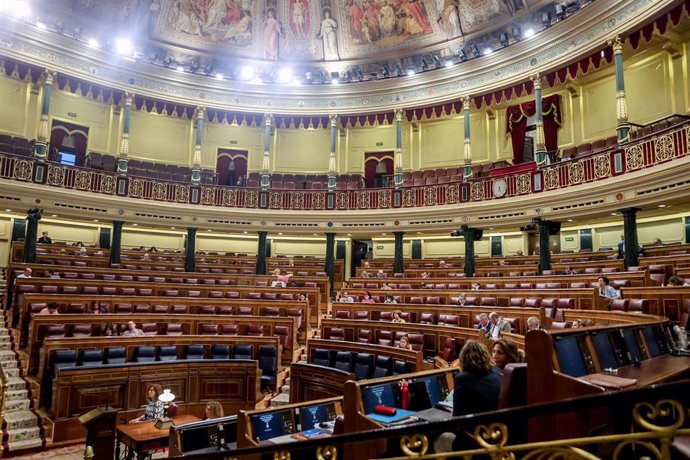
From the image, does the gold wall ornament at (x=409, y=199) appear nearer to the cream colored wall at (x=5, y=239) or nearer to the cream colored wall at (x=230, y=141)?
the cream colored wall at (x=230, y=141)

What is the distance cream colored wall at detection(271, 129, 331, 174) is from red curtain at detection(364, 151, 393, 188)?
1742 millimetres

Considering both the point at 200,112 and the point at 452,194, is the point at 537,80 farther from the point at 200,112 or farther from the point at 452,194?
the point at 200,112

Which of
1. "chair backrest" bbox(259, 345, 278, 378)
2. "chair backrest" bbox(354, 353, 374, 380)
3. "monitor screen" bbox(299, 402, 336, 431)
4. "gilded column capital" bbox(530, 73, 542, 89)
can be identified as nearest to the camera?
"monitor screen" bbox(299, 402, 336, 431)

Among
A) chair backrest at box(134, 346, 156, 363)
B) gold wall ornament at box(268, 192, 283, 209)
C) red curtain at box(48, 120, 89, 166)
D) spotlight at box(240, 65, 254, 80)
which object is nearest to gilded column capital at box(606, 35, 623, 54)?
gold wall ornament at box(268, 192, 283, 209)

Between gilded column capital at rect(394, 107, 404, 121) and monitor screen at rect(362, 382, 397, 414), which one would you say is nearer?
monitor screen at rect(362, 382, 397, 414)

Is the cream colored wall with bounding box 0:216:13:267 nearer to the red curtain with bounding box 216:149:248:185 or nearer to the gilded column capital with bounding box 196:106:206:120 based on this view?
the gilded column capital with bounding box 196:106:206:120

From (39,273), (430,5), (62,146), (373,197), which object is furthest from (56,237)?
(430,5)

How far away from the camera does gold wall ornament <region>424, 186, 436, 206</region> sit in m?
15.4

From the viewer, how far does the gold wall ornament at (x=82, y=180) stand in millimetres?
14233

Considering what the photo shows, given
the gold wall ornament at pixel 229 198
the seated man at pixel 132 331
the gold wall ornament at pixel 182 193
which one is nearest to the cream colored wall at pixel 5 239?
the gold wall ornament at pixel 182 193

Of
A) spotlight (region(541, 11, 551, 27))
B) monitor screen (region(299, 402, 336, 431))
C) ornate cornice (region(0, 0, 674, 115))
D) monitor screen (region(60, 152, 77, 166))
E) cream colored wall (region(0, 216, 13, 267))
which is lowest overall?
monitor screen (region(299, 402, 336, 431))

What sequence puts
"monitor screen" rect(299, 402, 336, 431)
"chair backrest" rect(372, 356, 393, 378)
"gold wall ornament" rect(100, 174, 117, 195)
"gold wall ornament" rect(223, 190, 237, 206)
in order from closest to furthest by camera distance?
"monitor screen" rect(299, 402, 336, 431)
"chair backrest" rect(372, 356, 393, 378)
"gold wall ornament" rect(100, 174, 117, 195)
"gold wall ornament" rect(223, 190, 237, 206)

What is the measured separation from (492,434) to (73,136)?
18846 mm

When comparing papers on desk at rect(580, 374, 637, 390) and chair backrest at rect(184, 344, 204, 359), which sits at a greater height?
papers on desk at rect(580, 374, 637, 390)
